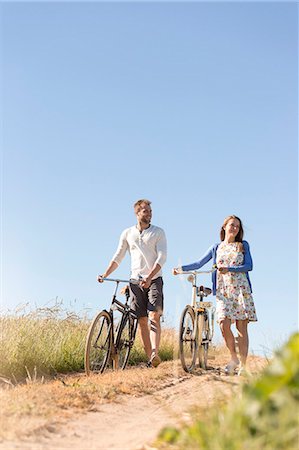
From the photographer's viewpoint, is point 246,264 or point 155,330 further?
point 155,330

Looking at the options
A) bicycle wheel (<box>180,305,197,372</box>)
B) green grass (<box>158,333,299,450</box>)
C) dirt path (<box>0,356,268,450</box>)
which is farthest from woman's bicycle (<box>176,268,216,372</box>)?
green grass (<box>158,333,299,450</box>)

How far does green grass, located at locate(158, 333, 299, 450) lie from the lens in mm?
3035

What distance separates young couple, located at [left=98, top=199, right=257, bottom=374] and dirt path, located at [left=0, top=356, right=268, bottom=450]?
1629 millimetres

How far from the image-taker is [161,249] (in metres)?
8.47

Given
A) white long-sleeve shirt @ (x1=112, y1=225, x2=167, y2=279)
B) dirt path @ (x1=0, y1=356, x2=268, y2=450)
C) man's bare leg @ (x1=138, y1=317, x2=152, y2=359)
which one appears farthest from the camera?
man's bare leg @ (x1=138, y1=317, x2=152, y2=359)

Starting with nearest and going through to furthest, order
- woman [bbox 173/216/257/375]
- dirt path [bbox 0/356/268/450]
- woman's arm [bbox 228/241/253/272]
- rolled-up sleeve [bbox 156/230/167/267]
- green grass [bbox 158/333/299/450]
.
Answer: green grass [bbox 158/333/299/450], dirt path [bbox 0/356/268/450], woman's arm [bbox 228/241/253/272], woman [bbox 173/216/257/375], rolled-up sleeve [bbox 156/230/167/267]

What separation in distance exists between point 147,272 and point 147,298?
1.24 feet

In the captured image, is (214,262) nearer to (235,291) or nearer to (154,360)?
(235,291)

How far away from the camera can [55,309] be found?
11305mm

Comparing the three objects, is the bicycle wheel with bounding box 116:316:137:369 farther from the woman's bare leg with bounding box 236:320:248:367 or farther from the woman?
the woman's bare leg with bounding box 236:320:248:367

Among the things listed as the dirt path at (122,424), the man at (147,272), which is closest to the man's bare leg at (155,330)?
the man at (147,272)

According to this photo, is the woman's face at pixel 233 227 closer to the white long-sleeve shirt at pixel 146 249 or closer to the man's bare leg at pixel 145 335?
the white long-sleeve shirt at pixel 146 249

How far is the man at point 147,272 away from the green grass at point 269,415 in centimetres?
508

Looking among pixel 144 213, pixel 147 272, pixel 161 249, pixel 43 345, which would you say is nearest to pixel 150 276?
pixel 147 272
